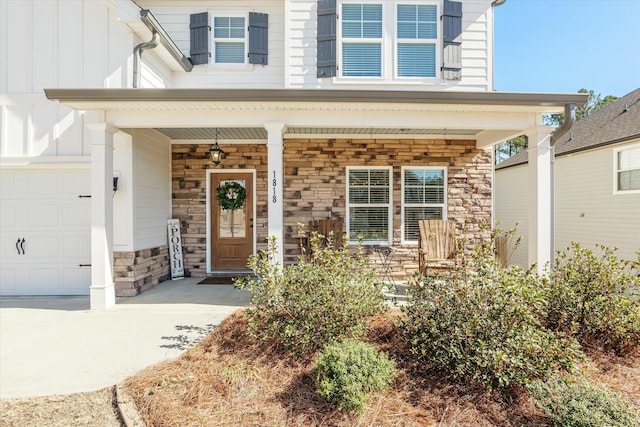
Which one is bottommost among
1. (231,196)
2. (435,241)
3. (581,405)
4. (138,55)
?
(581,405)

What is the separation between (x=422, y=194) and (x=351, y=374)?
16.0ft

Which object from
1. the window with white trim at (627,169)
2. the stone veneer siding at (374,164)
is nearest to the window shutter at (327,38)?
the stone veneer siding at (374,164)

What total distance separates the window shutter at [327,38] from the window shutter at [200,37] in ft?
7.27

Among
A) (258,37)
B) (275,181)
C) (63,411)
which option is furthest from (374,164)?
(63,411)

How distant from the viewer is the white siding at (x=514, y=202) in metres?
9.82

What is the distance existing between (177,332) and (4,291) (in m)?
3.80

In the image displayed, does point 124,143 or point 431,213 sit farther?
point 431,213

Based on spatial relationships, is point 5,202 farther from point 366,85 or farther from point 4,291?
point 366,85

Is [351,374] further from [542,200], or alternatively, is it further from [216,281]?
[216,281]

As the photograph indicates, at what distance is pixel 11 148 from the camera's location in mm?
5328

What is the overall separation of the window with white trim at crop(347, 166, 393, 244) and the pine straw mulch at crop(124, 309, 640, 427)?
3560mm

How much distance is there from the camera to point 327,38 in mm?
6387

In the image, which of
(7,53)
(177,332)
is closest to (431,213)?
(177,332)

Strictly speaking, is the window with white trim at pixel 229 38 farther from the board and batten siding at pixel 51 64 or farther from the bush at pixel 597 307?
the bush at pixel 597 307
